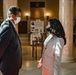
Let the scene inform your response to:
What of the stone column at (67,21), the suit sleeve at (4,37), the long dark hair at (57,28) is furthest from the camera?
the stone column at (67,21)

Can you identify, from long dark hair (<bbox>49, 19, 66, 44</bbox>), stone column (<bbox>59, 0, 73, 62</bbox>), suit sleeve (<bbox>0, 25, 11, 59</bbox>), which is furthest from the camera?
stone column (<bbox>59, 0, 73, 62</bbox>)

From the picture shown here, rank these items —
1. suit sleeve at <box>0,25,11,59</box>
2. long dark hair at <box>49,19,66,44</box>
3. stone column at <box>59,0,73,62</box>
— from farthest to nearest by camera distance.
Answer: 1. stone column at <box>59,0,73,62</box>
2. long dark hair at <box>49,19,66,44</box>
3. suit sleeve at <box>0,25,11,59</box>

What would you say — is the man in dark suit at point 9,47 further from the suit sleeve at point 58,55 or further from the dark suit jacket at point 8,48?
the suit sleeve at point 58,55

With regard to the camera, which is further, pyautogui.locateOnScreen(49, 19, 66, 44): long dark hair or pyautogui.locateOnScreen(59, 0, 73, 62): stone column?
pyautogui.locateOnScreen(59, 0, 73, 62): stone column

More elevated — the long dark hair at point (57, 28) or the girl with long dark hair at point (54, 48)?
the long dark hair at point (57, 28)

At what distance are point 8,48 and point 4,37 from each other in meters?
0.20

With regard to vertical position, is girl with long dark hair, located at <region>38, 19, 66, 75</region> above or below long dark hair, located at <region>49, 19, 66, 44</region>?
below

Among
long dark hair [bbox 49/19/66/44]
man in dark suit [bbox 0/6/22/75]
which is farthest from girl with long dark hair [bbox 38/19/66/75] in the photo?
man in dark suit [bbox 0/6/22/75]

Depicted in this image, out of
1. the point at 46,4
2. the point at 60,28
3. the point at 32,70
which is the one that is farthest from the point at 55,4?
the point at 60,28

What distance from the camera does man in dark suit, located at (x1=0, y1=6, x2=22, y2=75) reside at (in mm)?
3445

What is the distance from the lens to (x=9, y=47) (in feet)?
11.6

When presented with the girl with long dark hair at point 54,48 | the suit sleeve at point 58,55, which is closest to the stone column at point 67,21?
the girl with long dark hair at point 54,48

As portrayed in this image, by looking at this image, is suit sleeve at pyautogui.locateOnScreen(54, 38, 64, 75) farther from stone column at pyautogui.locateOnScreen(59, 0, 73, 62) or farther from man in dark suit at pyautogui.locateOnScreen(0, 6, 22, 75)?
stone column at pyautogui.locateOnScreen(59, 0, 73, 62)

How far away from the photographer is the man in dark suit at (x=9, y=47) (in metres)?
3.45
